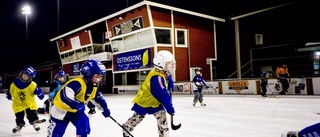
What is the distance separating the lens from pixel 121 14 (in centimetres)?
2466

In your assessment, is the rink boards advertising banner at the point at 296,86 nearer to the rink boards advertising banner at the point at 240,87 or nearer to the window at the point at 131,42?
the rink boards advertising banner at the point at 240,87

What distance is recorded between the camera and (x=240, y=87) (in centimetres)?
1792

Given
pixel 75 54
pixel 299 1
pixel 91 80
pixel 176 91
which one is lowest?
pixel 176 91

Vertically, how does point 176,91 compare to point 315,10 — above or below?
below

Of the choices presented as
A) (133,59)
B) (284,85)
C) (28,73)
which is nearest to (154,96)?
(28,73)

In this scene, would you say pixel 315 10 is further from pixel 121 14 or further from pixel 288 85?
pixel 121 14

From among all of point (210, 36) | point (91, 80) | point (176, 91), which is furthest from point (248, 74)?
point (91, 80)

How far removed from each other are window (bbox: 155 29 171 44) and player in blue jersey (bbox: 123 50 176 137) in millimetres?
18554

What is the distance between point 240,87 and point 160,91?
1524 centimetres

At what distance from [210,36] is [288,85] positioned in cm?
1070

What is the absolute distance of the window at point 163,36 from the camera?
883 inches

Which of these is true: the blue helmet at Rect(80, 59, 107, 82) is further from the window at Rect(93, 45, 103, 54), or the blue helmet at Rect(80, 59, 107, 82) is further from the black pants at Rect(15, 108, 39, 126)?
the window at Rect(93, 45, 103, 54)

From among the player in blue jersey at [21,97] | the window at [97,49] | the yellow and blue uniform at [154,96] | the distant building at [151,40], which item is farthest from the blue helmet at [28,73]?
the window at [97,49]

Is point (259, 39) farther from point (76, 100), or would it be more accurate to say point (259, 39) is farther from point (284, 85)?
point (76, 100)
